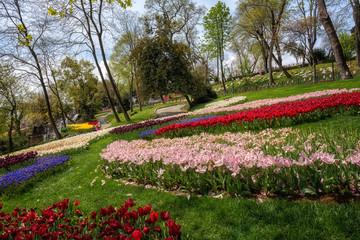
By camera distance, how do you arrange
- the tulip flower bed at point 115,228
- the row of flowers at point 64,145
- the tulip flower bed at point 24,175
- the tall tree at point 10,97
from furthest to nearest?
1. the tall tree at point 10,97
2. the row of flowers at point 64,145
3. the tulip flower bed at point 24,175
4. the tulip flower bed at point 115,228

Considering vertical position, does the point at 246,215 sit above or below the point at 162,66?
below

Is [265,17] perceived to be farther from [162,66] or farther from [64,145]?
[64,145]

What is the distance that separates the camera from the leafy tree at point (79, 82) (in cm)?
3575

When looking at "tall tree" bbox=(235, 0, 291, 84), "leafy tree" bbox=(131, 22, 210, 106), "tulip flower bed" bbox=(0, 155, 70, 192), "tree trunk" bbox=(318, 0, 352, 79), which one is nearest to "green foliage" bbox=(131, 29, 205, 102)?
"leafy tree" bbox=(131, 22, 210, 106)

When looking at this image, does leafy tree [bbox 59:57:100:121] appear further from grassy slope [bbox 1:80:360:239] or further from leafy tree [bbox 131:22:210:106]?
grassy slope [bbox 1:80:360:239]

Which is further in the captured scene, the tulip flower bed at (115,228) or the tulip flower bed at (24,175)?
the tulip flower bed at (24,175)

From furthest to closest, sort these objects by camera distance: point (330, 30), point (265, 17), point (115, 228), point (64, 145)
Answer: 1. point (265, 17)
2. point (64, 145)
3. point (330, 30)
4. point (115, 228)

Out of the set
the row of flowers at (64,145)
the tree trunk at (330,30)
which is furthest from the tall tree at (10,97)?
the tree trunk at (330,30)

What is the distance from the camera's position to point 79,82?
133 ft

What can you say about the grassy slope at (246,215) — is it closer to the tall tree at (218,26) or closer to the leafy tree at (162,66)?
the leafy tree at (162,66)

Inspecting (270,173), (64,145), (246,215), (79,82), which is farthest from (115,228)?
(79,82)

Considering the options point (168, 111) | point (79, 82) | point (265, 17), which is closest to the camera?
point (265, 17)

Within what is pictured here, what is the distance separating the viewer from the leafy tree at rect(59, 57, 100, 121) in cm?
3575

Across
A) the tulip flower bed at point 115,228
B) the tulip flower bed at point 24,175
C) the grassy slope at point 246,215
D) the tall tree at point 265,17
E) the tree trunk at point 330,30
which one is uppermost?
the tall tree at point 265,17
